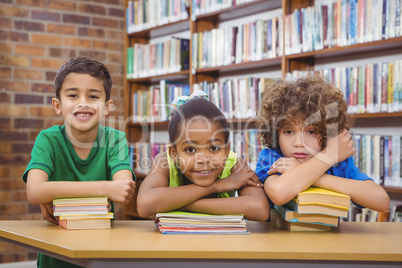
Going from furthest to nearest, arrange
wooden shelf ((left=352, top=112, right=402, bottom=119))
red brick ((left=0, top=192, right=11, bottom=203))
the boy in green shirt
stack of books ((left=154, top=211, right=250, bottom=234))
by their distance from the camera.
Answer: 1. red brick ((left=0, top=192, right=11, bottom=203))
2. wooden shelf ((left=352, top=112, right=402, bottom=119))
3. the boy in green shirt
4. stack of books ((left=154, top=211, right=250, bottom=234))

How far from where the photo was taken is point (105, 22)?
4.61 metres

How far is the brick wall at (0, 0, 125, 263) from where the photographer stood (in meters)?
4.01

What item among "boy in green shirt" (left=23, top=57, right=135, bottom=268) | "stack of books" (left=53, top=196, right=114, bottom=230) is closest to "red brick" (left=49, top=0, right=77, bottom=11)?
"boy in green shirt" (left=23, top=57, right=135, bottom=268)

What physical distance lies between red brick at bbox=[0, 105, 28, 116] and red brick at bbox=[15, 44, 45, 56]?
0.48m

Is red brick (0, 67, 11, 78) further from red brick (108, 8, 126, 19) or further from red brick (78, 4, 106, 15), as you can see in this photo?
red brick (108, 8, 126, 19)

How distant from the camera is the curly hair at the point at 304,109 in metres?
1.40

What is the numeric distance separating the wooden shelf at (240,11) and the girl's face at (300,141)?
228 cm

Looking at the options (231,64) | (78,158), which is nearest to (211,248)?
(78,158)

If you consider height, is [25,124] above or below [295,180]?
above

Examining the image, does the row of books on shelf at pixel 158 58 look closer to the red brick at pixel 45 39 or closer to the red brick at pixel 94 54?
the red brick at pixel 94 54

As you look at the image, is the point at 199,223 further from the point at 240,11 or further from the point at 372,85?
the point at 240,11

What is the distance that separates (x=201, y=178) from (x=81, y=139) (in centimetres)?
Answer: 53

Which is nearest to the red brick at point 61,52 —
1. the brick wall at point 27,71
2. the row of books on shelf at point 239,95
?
the brick wall at point 27,71

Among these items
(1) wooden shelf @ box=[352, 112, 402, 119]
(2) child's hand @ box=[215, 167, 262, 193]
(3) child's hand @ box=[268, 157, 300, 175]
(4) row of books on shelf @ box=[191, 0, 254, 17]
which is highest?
(4) row of books on shelf @ box=[191, 0, 254, 17]
